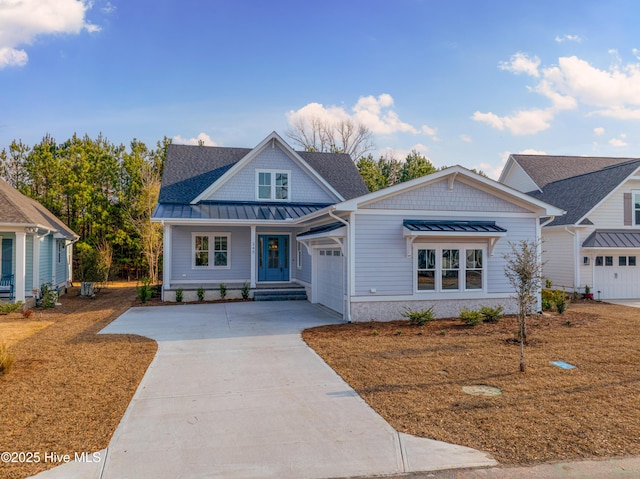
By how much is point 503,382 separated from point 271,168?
14667 millimetres

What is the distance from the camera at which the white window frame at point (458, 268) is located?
1210cm

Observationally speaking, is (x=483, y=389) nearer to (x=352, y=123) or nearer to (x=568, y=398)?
(x=568, y=398)

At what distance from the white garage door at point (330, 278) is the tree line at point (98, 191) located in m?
14.2

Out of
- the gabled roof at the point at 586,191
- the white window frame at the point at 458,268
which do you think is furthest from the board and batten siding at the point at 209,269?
the gabled roof at the point at 586,191

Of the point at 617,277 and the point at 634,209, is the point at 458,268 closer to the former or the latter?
the point at 617,277

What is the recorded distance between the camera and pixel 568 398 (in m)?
5.75

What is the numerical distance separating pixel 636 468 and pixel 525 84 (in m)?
13.7

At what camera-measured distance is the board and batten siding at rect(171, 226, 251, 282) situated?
56.4 feet

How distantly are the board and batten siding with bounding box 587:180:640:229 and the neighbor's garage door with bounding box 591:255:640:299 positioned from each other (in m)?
1.44

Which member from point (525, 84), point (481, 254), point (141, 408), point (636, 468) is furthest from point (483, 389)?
point (525, 84)

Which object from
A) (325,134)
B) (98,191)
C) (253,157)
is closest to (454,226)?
(253,157)

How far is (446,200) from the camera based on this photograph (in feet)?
41.0

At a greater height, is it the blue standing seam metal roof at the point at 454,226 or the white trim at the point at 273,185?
the white trim at the point at 273,185

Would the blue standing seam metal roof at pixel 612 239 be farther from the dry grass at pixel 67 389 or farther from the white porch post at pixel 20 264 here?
the white porch post at pixel 20 264
